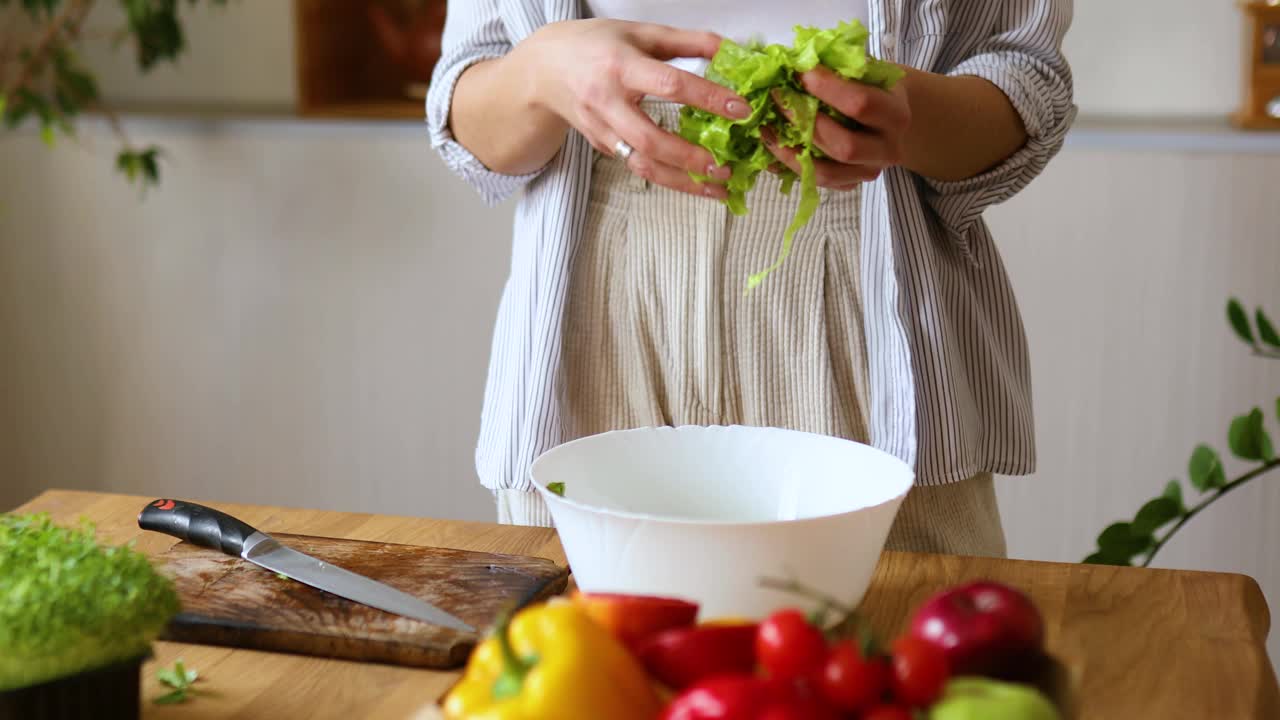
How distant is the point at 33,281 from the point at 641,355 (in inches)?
70.3

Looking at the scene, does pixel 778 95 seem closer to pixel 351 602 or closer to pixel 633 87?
pixel 633 87

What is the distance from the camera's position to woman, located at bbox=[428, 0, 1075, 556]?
108 centimetres

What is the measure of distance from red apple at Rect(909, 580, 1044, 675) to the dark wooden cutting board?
28 cm

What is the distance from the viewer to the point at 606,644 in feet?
1.74

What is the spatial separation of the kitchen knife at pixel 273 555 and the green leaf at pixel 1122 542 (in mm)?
660

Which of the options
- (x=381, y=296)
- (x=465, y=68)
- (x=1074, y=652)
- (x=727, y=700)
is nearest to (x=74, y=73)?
(x=381, y=296)

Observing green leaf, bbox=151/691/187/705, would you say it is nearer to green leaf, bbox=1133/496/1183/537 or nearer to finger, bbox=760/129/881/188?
finger, bbox=760/129/881/188

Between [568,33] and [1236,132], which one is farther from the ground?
[568,33]

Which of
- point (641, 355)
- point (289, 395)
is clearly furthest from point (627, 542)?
point (289, 395)

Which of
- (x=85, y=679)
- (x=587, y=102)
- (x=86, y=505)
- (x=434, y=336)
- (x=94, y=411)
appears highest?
(x=587, y=102)

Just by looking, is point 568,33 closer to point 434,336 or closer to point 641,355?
point 641,355

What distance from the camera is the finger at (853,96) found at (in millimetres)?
899

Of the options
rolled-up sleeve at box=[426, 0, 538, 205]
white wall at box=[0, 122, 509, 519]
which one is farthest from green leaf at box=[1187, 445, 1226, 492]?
white wall at box=[0, 122, 509, 519]

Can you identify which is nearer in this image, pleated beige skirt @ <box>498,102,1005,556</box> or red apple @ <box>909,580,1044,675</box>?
red apple @ <box>909,580,1044,675</box>
